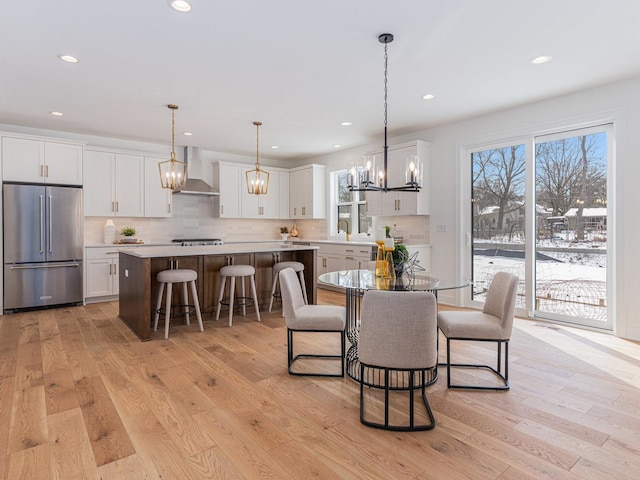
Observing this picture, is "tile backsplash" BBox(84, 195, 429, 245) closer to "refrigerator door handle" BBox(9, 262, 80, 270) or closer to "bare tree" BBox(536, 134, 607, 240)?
"refrigerator door handle" BBox(9, 262, 80, 270)

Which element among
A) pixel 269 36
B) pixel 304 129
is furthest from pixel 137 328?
pixel 304 129

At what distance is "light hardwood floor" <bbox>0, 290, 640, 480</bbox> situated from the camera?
70.7 inches

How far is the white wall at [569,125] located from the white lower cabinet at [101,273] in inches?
188

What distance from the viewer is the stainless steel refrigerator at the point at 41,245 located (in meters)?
4.82

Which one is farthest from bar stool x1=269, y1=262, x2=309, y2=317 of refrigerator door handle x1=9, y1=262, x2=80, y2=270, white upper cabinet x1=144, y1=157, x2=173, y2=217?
refrigerator door handle x1=9, y1=262, x2=80, y2=270

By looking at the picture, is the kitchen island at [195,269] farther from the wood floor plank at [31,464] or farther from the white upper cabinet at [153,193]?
the wood floor plank at [31,464]

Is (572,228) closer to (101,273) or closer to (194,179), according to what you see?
(194,179)

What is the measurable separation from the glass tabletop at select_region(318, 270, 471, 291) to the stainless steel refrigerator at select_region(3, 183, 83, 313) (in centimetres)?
411

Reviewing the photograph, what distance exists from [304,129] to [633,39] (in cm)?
373

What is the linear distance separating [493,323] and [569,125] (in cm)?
277

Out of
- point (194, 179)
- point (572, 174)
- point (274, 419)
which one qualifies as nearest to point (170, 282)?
point (274, 419)

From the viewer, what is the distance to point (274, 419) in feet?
7.36

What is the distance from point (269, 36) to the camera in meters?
2.83

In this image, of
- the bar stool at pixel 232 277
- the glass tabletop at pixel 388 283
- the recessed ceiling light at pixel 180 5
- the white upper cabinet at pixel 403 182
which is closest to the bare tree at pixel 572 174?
the white upper cabinet at pixel 403 182
